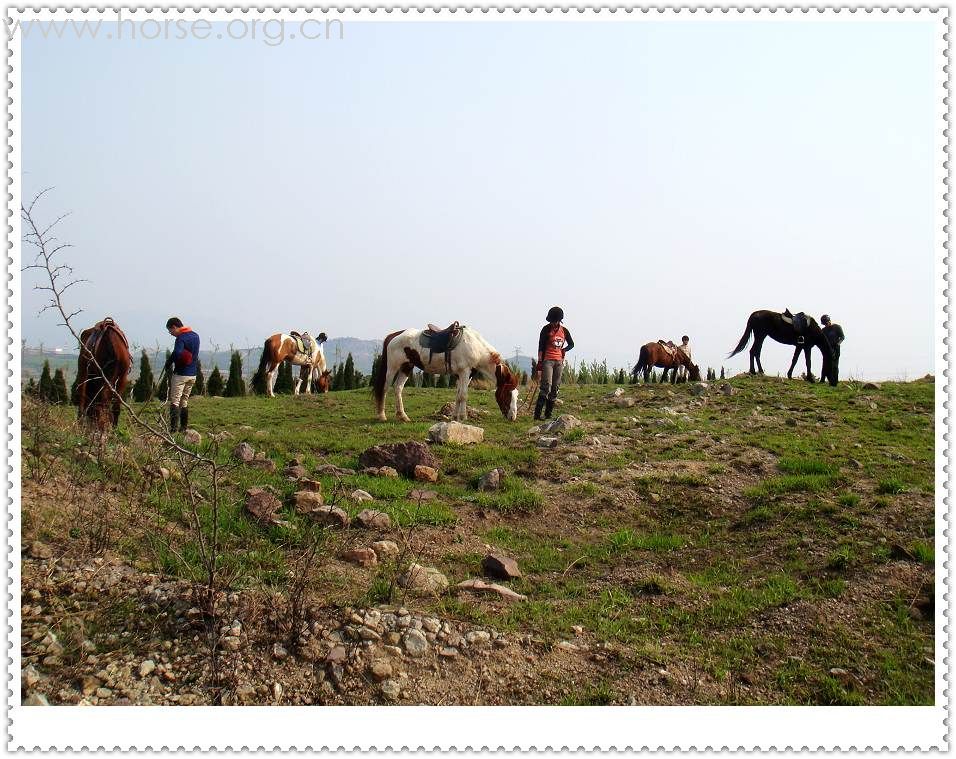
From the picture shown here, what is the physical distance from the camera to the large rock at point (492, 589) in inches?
225

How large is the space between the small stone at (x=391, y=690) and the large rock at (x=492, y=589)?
142 centimetres

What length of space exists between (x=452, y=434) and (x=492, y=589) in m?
4.86

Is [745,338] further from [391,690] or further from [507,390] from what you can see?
[391,690]

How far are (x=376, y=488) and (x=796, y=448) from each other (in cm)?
612

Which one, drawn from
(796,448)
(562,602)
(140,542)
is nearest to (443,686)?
(562,602)

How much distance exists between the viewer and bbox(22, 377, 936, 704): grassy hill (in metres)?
4.53

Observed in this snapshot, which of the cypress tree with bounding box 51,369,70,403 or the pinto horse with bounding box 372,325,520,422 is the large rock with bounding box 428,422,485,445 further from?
the cypress tree with bounding box 51,369,70,403

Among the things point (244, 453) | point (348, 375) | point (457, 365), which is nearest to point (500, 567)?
point (244, 453)

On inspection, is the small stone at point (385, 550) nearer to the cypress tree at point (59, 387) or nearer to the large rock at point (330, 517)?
the large rock at point (330, 517)

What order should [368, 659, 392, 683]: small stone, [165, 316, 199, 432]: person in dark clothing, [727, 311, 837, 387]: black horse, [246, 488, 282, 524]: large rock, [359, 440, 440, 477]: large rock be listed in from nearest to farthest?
[368, 659, 392, 683]: small stone, [246, 488, 282, 524]: large rock, [359, 440, 440, 477]: large rock, [165, 316, 199, 432]: person in dark clothing, [727, 311, 837, 387]: black horse

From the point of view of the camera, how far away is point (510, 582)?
20.0 feet

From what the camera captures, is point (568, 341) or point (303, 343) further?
point (303, 343)

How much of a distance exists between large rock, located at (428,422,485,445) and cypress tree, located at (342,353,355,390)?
1546 cm

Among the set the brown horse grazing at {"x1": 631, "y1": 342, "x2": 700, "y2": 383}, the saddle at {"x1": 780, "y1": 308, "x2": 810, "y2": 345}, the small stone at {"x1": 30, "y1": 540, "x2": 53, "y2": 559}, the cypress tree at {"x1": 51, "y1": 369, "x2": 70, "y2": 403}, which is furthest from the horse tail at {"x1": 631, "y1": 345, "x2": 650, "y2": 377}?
the small stone at {"x1": 30, "y1": 540, "x2": 53, "y2": 559}
